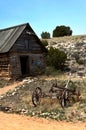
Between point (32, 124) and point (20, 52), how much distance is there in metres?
16.6

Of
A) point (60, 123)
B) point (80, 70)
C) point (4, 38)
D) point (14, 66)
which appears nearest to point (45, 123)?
point (60, 123)

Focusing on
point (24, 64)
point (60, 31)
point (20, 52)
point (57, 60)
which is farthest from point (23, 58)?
point (60, 31)

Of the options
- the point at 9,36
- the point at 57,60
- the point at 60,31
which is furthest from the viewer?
the point at 60,31

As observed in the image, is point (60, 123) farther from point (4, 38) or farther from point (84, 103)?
point (4, 38)

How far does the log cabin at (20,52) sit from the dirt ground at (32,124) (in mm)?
13837

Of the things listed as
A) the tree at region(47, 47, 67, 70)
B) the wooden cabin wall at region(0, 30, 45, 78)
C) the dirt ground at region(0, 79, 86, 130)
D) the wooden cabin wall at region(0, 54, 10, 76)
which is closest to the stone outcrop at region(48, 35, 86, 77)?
the tree at region(47, 47, 67, 70)

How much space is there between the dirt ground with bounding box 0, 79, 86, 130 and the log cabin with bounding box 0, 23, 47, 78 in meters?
13.8

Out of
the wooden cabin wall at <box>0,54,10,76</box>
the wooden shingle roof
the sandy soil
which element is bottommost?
the sandy soil

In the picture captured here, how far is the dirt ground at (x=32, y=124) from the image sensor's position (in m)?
13.4

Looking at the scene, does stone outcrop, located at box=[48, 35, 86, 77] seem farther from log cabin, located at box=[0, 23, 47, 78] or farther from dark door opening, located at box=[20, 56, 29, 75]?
dark door opening, located at box=[20, 56, 29, 75]

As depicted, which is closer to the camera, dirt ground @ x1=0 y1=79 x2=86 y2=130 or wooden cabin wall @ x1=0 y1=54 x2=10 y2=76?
dirt ground @ x1=0 y1=79 x2=86 y2=130

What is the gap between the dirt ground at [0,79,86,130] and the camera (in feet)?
44.0

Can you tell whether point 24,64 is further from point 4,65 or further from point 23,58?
point 4,65

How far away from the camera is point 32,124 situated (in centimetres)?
1423
